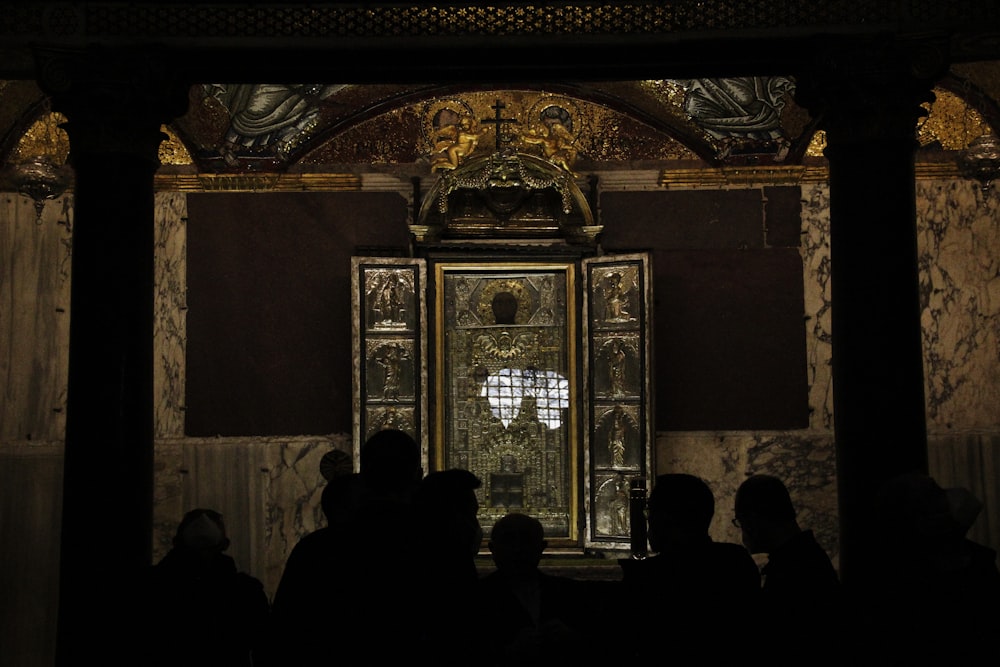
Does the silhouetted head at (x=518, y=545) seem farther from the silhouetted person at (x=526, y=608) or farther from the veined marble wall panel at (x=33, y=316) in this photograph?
the veined marble wall panel at (x=33, y=316)

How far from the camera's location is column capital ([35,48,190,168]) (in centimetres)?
629

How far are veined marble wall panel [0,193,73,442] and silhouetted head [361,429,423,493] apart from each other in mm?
5942

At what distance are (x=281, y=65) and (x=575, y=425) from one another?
11.5 feet

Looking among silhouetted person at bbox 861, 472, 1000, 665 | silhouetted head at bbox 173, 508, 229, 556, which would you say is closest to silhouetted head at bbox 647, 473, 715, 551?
silhouetted person at bbox 861, 472, 1000, 665

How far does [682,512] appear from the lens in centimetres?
379

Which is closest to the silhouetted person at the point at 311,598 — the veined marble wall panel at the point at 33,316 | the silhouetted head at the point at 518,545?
the silhouetted head at the point at 518,545

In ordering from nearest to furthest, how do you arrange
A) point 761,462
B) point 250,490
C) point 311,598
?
point 311,598 → point 250,490 → point 761,462

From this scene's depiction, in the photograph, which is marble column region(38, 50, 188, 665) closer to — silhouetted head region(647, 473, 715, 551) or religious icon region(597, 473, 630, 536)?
silhouetted head region(647, 473, 715, 551)

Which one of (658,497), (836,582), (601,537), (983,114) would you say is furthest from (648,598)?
(983,114)

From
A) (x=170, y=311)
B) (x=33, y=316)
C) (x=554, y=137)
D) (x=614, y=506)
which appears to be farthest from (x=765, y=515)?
(x=33, y=316)

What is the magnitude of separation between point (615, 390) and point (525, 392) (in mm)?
672

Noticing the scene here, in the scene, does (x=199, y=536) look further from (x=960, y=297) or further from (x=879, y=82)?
(x=960, y=297)

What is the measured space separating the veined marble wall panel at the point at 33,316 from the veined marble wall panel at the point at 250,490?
82cm

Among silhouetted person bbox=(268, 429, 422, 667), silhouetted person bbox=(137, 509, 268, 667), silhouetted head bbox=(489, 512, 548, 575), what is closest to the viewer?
silhouetted person bbox=(268, 429, 422, 667)
